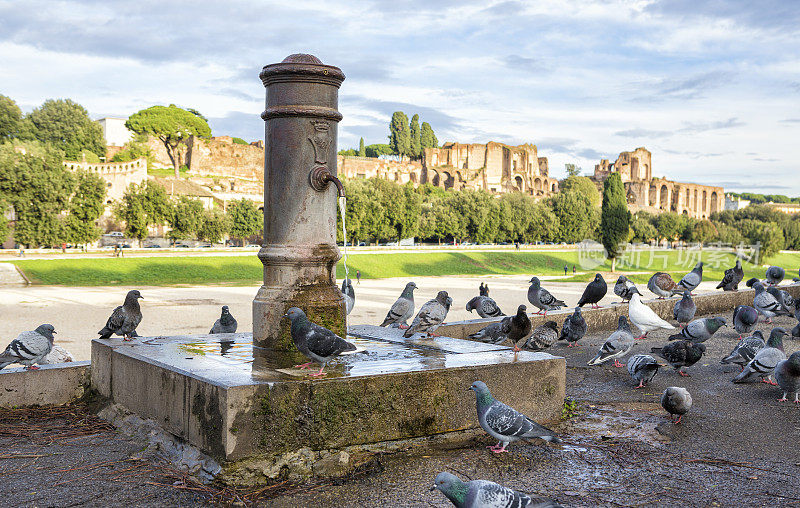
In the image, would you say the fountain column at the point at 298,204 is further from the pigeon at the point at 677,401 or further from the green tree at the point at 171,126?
the green tree at the point at 171,126

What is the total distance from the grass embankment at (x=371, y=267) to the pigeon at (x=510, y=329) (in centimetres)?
2477

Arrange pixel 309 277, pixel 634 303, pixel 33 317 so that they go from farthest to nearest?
pixel 33 317 < pixel 634 303 < pixel 309 277

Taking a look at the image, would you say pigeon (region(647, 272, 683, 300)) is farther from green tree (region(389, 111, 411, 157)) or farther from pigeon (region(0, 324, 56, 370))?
green tree (region(389, 111, 411, 157))

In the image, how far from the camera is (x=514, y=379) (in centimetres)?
525

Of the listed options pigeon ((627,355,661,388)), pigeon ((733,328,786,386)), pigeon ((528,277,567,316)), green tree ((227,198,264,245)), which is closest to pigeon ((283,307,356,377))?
pigeon ((627,355,661,388))

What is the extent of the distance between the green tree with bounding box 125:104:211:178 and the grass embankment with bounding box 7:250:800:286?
47.7 metres

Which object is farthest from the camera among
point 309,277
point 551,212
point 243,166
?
point 243,166

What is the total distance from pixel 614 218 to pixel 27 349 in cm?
4093

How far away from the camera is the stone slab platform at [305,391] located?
4.14 metres

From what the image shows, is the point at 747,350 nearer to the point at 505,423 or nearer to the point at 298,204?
the point at 505,423

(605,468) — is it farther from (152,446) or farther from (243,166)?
(243,166)

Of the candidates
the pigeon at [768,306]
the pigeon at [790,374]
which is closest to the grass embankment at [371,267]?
the pigeon at [768,306]

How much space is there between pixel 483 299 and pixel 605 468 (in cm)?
607

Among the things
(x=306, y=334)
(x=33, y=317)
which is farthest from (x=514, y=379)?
(x=33, y=317)
